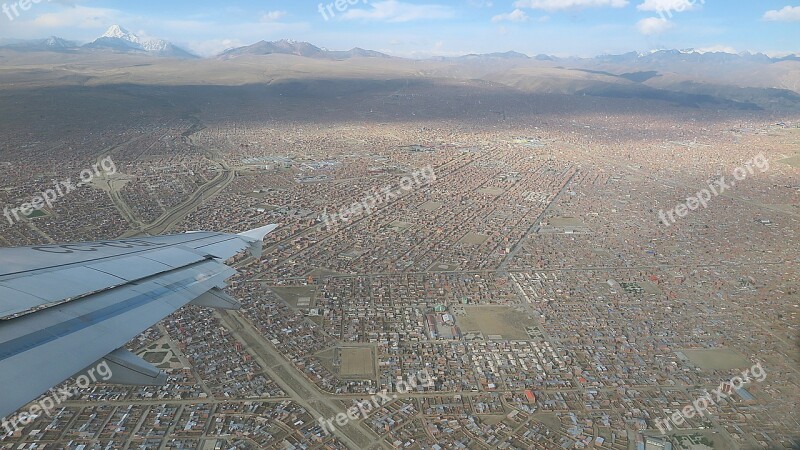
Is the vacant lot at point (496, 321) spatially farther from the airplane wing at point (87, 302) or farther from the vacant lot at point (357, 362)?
the airplane wing at point (87, 302)

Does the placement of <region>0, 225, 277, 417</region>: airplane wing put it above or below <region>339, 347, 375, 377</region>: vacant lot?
above

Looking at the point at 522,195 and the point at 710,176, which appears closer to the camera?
the point at 522,195

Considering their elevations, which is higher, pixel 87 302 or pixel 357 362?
pixel 87 302

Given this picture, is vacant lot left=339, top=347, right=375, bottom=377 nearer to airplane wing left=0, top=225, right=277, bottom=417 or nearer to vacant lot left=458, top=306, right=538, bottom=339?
vacant lot left=458, top=306, right=538, bottom=339

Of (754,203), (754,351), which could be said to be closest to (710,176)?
(754,203)

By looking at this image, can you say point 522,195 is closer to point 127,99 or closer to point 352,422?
point 352,422

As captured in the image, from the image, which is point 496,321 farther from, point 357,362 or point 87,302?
point 87,302

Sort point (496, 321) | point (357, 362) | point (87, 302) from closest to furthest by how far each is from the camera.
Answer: point (87, 302)
point (357, 362)
point (496, 321)

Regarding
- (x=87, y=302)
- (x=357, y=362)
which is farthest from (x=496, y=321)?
(x=87, y=302)

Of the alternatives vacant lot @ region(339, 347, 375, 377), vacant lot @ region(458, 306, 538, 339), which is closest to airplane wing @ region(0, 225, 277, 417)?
vacant lot @ region(339, 347, 375, 377)
